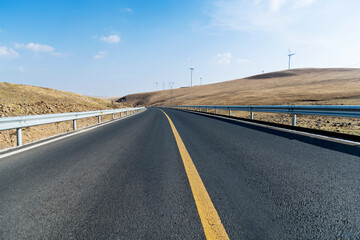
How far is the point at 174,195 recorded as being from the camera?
269cm

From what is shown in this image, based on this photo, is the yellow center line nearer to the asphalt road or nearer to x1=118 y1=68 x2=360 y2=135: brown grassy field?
the asphalt road

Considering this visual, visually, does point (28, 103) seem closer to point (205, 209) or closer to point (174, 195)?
point (174, 195)

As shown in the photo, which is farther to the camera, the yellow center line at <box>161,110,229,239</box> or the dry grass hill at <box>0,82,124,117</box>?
the dry grass hill at <box>0,82,124,117</box>

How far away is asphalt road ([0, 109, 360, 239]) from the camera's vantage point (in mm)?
1985

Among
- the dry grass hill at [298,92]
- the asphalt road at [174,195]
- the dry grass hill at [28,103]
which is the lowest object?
the asphalt road at [174,195]

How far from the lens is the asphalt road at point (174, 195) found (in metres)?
1.99

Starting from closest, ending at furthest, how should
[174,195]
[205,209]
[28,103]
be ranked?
[205,209]
[174,195]
[28,103]

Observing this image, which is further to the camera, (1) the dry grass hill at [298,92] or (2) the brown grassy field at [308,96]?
(1) the dry grass hill at [298,92]

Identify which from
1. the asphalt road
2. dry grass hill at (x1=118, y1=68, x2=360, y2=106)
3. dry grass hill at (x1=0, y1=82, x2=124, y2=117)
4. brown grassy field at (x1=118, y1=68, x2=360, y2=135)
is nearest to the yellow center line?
the asphalt road

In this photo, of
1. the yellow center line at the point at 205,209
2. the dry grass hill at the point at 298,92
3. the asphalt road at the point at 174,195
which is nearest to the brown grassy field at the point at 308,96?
the dry grass hill at the point at 298,92

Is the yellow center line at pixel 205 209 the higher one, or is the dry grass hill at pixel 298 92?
the dry grass hill at pixel 298 92

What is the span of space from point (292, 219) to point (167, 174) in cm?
194

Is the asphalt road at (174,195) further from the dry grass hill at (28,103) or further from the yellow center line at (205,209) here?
the dry grass hill at (28,103)

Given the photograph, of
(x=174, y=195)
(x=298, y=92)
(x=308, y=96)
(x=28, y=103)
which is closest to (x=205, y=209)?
(x=174, y=195)
